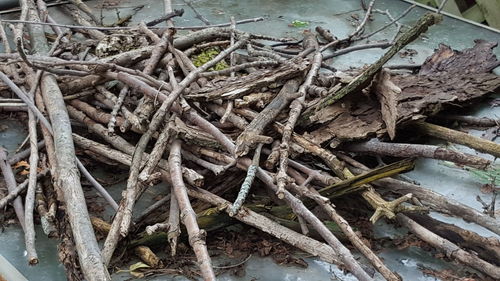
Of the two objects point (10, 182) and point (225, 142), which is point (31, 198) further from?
point (225, 142)

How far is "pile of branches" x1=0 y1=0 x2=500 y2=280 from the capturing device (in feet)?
4.91

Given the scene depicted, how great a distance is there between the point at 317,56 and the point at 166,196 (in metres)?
0.74

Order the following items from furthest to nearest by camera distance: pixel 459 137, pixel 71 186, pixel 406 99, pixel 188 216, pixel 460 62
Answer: pixel 460 62
pixel 406 99
pixel 459 137
pixel 71 186
pixel 188 216

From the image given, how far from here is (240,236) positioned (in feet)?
5.26

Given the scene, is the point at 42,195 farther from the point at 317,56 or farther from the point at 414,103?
the point at 414,103

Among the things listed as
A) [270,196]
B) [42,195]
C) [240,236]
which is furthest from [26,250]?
[270,196]

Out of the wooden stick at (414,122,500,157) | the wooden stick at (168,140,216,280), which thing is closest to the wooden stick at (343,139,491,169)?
the wooden stick at (414,122,500,157)

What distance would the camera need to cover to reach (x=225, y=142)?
5.38ft

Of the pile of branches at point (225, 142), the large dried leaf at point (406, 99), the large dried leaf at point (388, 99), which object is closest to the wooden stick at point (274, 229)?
the pile of branches at point (225, 142)

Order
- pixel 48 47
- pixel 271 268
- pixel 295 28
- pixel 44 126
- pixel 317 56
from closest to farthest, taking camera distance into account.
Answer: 1. pixel 271 268
2. pixel 44 126
3. pixel 317 56
4. pixel 48 47
5. pixel 295 28

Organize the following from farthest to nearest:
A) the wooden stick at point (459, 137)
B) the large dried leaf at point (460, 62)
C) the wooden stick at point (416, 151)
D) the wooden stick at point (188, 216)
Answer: the large dried leaf at point (460, 62)
the wooden stick at point (459, 137)
the wooden stick at point (416, 151)
the wooden stick at point (188, 216)

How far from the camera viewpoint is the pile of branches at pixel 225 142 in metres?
1.50

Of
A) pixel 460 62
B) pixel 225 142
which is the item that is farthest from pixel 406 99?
pixel 225 142

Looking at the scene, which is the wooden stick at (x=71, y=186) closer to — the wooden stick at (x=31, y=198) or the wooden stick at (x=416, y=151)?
the wooden stick at (x=31, y=198)
